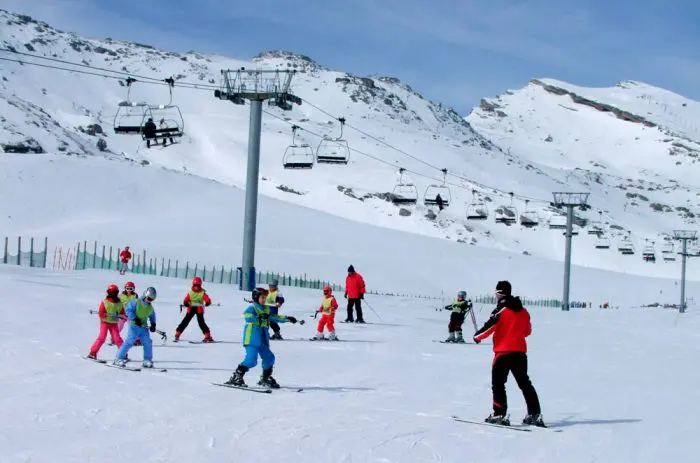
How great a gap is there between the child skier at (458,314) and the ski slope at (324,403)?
0.73 metres

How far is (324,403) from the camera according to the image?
453 inches

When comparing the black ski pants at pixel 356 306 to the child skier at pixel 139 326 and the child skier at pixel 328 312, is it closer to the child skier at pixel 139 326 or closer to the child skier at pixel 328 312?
the child skier at pixel 328 312

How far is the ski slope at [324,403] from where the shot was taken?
8.66 m

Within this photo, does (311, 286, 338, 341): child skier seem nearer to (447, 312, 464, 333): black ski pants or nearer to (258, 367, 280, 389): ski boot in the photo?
(447, 312, 464, 333): black ski pants

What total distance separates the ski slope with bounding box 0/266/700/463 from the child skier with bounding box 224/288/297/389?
1.39ft

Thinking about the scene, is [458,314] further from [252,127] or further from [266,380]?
[252,127]

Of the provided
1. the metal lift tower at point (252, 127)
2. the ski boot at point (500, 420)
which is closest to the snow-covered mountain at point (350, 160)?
the metal lift tower at point (252, 127)

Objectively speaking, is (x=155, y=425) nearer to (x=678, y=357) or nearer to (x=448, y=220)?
(x=678, y=357)

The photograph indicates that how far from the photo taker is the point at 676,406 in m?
12.6

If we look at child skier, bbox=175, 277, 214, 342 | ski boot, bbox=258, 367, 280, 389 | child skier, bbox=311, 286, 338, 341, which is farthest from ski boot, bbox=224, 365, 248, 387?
child skier, bbox=311, 286, 338, 341

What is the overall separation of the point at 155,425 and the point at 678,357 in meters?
16.3

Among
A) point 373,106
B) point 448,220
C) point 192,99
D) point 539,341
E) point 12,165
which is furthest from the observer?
point 373,106

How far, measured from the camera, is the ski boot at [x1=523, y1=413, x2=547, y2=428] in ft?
33.4

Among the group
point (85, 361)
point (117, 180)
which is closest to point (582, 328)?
point (85, 361)
